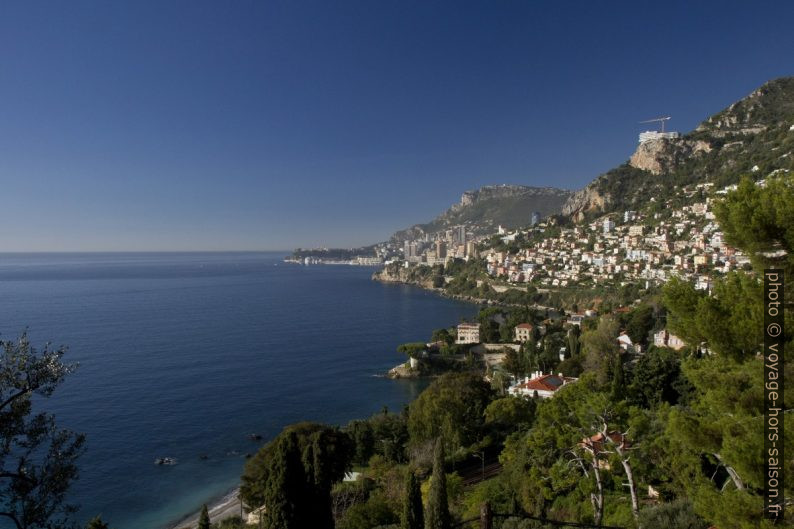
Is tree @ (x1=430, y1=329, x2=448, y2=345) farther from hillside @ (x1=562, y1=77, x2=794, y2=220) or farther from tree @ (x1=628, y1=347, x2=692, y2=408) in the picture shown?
hillside @ (x1=562, y1=77, x2=794, y2=220)

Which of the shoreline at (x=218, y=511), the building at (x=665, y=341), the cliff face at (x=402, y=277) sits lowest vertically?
the shoreline at (x=218, y=511)

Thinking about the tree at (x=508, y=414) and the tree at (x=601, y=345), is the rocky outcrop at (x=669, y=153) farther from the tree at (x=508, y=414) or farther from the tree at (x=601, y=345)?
Answer: the tree at (x=508, y=414)

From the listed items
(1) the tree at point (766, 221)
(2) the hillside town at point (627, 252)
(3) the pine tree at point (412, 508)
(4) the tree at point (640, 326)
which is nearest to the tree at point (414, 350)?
(4) the tree at point (640, 326)

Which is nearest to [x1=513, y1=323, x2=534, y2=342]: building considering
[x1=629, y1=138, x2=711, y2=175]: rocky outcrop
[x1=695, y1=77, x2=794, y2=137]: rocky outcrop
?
[x1=695, y1=77, x2=794, y2=137]: rocky outcrop

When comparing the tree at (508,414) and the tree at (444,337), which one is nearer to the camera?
the tree at (508,414)

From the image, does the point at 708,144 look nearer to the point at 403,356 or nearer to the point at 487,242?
the point at 487,242

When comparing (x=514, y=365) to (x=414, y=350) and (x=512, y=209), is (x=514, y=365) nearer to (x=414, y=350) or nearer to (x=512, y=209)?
(x=414, y=350)

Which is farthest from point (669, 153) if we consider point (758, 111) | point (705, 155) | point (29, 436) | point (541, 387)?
point (29, 436)
